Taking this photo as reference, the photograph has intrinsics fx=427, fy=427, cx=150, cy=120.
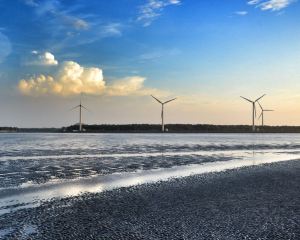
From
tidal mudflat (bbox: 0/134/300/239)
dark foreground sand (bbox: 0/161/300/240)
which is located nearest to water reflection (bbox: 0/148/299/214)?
tidal mudflat (bbox: 0/134/300/239)

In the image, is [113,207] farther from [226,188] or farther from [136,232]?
[226,188]

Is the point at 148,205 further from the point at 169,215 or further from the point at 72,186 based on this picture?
the point at 72,186

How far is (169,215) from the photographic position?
41.1 feet

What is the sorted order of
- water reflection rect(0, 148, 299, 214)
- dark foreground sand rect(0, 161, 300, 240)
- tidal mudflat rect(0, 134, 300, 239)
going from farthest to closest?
water reflection rect(0, 148, 299, 214) → tidal mudflat rect(0, 134, 300, 239) → dark foreground sand rect(0, 161, 300, 240)

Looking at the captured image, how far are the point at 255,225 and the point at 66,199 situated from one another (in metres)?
7.18

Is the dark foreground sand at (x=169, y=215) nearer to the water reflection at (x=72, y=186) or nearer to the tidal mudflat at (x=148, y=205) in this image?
the tidal mudflat at (x=148, y=205)

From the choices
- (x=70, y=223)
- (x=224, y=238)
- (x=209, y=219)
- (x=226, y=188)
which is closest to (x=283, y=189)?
(x=226, y=188)

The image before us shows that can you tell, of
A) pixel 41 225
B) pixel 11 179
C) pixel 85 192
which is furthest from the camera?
→ pixel 11 179

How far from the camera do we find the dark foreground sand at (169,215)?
1039cm

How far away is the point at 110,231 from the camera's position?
1057cm

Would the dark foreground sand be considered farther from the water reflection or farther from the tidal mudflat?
the water reflection

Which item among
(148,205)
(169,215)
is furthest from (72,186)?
(169,215)

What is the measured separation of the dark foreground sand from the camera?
34.1ft

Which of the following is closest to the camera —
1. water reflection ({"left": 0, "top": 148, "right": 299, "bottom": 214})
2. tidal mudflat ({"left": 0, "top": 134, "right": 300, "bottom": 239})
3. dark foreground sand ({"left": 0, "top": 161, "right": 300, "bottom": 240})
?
dark foreground sand ({"left": 0, "top": 161, "right": 300, "bottom": 240})
